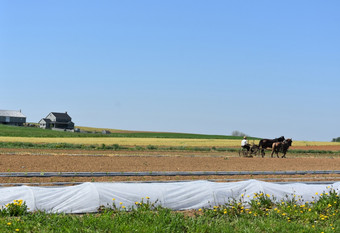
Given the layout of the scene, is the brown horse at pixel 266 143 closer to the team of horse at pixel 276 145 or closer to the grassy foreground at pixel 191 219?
the team of horse at pixel 276 145

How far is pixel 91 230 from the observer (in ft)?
28.3

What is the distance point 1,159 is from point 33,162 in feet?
6.91

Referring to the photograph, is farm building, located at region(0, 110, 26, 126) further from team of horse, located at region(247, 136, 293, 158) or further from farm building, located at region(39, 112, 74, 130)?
team of horse, located at region(247, 136, 293, 158)

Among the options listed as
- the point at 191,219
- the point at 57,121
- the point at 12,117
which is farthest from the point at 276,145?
the point at 12,117

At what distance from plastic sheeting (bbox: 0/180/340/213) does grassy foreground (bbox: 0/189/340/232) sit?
260mm

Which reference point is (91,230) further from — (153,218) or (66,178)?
(66,178)

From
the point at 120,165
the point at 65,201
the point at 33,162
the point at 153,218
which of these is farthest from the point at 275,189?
the point at 33,162

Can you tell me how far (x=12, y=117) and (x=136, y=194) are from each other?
11880cm

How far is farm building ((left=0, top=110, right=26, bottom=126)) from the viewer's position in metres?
122

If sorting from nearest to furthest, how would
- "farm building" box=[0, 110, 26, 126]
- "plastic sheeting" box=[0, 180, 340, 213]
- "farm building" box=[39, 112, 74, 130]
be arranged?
"plastic sheeting" box=[0, 180, 340, 213] → "farm building" box=[39, 112, 74, 130] → "farm building" box=[0, 110, 26, 126]

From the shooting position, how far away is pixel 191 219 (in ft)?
32.9

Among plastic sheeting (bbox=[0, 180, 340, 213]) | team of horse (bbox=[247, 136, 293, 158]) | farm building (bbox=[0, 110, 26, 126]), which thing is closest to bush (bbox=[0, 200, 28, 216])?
plastic sheeting (bbox=[0, 180, 340, 213])

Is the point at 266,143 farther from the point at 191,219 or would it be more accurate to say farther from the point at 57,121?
the point at 57,121

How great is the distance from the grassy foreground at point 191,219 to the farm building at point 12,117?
118402 millimetres
